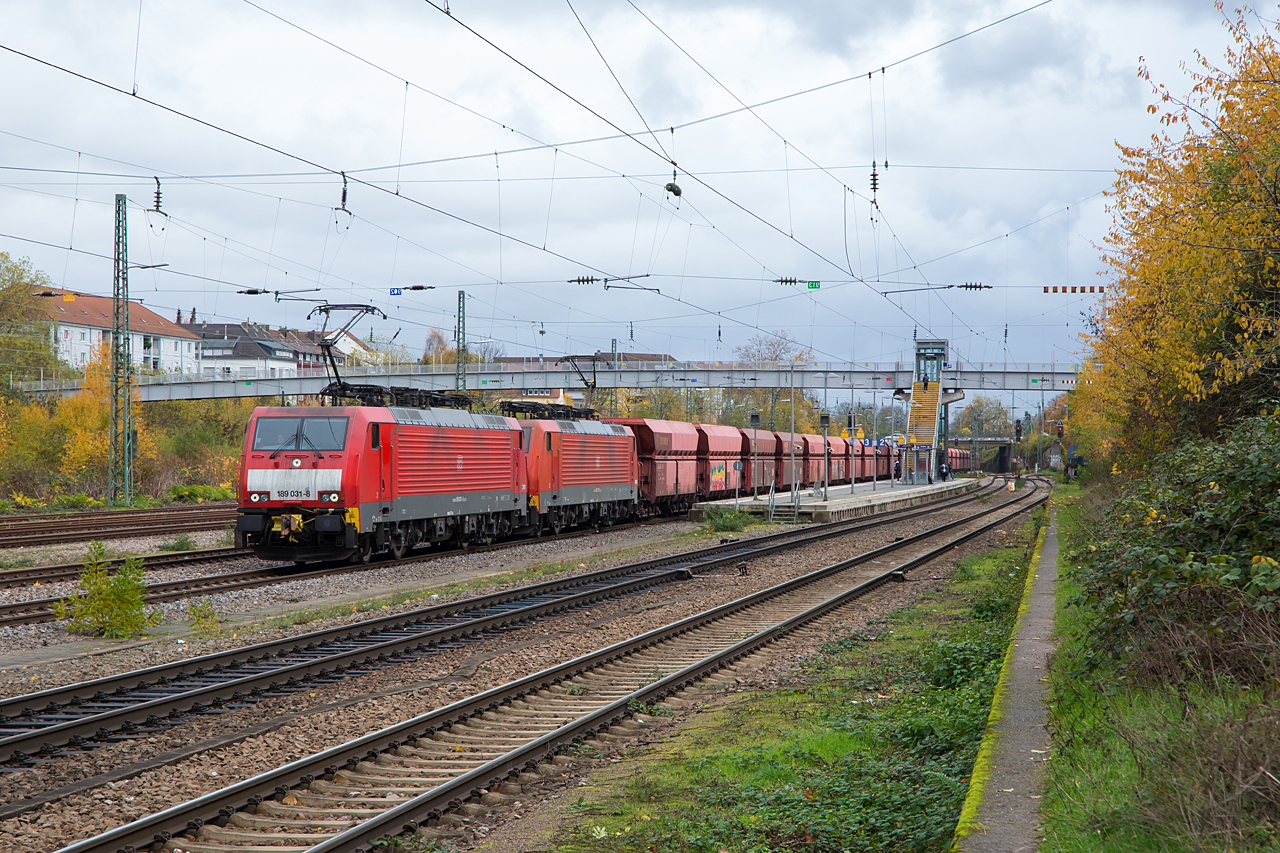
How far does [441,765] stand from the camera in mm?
7863

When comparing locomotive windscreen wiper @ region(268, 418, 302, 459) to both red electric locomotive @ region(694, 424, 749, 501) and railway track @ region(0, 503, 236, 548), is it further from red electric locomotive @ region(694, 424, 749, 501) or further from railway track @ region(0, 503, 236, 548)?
red electric locomotive @ region(694, 424, 749, 501)

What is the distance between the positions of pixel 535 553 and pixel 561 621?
10.3 m

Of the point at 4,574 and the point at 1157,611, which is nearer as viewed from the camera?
the point at 1157,611

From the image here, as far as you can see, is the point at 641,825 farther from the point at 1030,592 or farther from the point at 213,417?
the point at 213,417

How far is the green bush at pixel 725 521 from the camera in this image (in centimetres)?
3259

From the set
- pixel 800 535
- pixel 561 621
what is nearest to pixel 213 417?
pixel 800 535

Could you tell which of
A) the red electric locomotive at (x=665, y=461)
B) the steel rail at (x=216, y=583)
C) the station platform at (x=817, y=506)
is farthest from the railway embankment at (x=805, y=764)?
the station platform at (x=817, y=506)

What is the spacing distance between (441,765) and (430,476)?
15043 mm

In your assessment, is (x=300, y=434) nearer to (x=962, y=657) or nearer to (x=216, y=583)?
(x=216, y=583)

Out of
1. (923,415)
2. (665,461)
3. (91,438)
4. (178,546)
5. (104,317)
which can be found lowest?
(178,546)

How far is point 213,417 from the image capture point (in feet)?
213

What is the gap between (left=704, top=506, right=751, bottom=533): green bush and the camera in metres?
32.6

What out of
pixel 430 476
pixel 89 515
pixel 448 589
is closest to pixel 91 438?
pixel 89 515

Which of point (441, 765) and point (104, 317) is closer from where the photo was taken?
point (441, 765)
